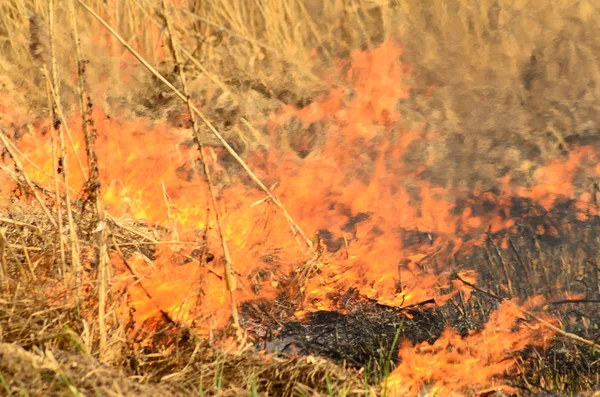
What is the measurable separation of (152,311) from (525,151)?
2.68m

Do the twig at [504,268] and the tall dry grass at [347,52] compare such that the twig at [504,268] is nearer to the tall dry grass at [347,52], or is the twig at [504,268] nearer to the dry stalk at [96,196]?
the tall dry grass at [347,52]

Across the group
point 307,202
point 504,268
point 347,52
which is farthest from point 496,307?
point 347,52

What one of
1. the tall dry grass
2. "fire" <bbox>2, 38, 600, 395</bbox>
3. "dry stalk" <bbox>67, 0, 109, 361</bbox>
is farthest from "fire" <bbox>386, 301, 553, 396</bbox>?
the tall dry grass

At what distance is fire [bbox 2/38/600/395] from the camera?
12.1ft

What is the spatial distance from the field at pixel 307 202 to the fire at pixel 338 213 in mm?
16

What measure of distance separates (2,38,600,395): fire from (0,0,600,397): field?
2 cm

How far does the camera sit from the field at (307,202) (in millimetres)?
2545

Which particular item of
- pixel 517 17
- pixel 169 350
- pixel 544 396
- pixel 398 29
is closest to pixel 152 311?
pixel 169 350

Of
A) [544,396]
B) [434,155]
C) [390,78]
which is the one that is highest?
[390,78]

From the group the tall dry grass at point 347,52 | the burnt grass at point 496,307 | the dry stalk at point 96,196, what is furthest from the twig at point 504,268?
the dry stalk at point 96,196

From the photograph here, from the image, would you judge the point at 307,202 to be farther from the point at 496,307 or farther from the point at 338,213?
the point at 496,307

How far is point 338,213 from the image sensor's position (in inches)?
185

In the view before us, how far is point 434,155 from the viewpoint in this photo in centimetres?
504

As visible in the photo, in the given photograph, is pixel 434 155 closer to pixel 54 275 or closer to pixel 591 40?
pixel 591 40
